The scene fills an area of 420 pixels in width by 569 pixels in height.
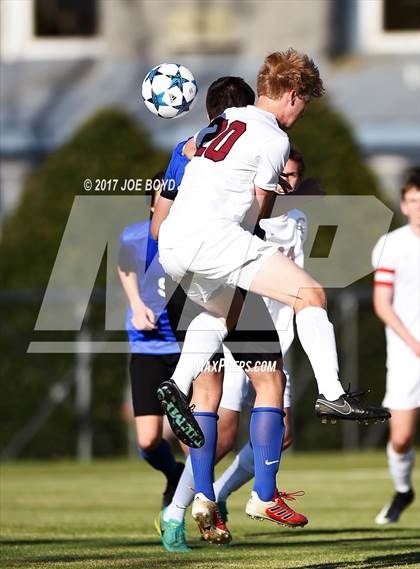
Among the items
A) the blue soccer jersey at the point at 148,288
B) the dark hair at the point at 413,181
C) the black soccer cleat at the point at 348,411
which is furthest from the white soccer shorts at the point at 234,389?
the dark hair at the point at 413,181

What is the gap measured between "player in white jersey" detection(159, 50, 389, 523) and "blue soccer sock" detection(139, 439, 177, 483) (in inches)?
82.9

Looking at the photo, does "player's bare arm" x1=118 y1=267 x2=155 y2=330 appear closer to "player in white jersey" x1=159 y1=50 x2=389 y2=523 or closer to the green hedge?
"player in white jersey" x1=159 y1=50 x2=389 y2=523

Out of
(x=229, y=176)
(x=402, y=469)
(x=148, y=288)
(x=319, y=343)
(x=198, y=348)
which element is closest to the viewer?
(x=319, y=343)

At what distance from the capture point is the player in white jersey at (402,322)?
10805 millimetres

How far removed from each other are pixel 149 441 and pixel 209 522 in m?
2.32

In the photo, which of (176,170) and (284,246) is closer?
(176,170)

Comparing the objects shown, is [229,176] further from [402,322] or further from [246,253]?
[402,322]

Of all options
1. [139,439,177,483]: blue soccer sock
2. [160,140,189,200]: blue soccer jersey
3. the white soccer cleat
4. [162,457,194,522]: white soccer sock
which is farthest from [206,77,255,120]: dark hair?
[139,439,177,483]: blue soccer sock

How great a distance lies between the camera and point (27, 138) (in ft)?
77.3

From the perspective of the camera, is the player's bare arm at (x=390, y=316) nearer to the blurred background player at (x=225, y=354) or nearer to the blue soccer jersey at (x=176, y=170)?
the blurred background player at (x=225, y=354)

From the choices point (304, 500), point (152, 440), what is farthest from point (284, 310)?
point (304, 500)

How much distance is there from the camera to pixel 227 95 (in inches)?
319

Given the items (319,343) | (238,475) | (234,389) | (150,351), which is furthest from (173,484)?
(319,343)

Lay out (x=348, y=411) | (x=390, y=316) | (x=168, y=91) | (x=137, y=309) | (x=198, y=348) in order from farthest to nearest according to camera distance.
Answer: (x=390, y=316) → (x=137, y=309) → (x=168, y=91) → (x=198, y=348) → (x=348, y=411)
